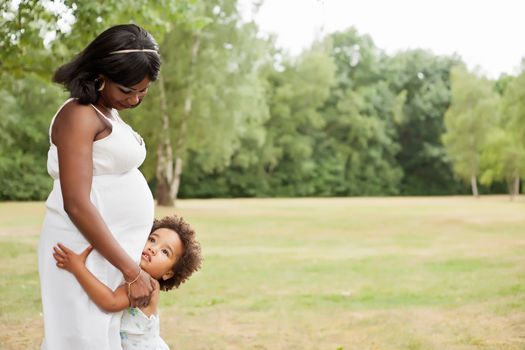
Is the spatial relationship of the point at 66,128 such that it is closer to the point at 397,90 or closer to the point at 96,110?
the point at 96,110

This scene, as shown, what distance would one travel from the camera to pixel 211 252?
1479cm

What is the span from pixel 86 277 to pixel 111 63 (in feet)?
2.46

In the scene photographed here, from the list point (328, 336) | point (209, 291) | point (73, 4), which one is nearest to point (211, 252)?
point (209, 291)

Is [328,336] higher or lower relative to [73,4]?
lower

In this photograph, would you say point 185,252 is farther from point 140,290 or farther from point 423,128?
point 423,128

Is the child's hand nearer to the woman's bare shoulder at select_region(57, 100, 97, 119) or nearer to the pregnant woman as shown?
the pregnant woman

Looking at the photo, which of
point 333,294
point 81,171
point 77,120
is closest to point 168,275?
point 81,171

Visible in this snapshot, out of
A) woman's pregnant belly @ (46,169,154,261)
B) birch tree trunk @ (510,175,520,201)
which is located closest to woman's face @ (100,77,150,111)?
woman's pregnant belly @ (46,169,154,261)

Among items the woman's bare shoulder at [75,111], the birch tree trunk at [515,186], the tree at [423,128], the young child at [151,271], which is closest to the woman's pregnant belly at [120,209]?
the young child at [151,271]

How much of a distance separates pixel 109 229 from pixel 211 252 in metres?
12.3

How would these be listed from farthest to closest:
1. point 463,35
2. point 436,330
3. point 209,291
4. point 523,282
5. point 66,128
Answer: point 463,35
point 523,282
point 209,291
point 436,330
point 66,128

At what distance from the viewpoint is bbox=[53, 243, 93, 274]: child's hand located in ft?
8.43

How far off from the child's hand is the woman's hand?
19cm

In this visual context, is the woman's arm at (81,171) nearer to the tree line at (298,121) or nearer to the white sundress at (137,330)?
the white sundress at (137,330)
